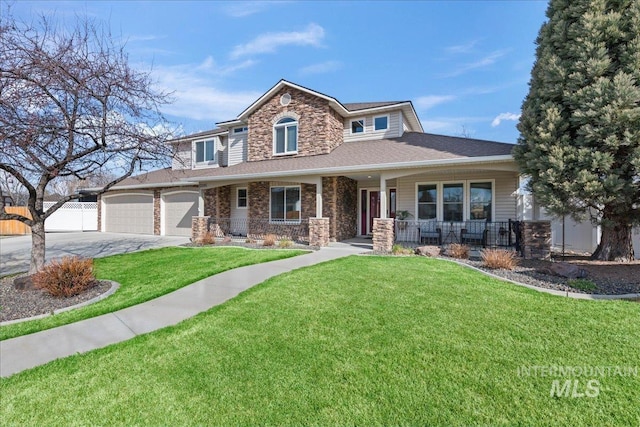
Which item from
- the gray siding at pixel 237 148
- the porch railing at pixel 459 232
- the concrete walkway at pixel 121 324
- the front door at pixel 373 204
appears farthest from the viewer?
the gray siding at pixel 237 148

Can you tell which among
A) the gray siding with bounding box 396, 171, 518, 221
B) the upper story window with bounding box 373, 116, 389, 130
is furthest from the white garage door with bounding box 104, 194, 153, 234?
the gray siding with bounding box 396, 171, 518, 221

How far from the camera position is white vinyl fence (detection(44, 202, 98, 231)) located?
21.4 metres

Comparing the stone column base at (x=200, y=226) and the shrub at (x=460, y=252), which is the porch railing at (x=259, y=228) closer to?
the stone column base at (x=200, y=226)

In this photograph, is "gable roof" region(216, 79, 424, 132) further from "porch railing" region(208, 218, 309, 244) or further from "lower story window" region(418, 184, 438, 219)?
"porch railing" region(208, 218, 309, 244)

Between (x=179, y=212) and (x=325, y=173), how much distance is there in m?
10.0

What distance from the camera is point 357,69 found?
1658 centimetres

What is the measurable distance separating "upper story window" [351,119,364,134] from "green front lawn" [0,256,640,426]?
11.2 meters

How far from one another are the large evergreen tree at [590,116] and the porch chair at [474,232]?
3414 millimetres

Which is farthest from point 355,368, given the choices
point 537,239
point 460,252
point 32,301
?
point 537,239

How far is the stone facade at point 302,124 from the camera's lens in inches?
548

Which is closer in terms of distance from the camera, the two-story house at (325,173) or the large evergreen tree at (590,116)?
the large evergreen tree at (590,116)

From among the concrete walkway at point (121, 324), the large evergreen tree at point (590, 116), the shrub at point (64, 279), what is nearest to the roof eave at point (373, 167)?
the large evergreen tree at point (590, 116)

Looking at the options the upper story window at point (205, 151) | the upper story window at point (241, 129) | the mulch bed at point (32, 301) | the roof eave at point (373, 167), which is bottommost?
the mulch bed at point (32, 301)

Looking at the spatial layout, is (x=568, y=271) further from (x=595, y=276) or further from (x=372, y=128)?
(x=372, y=128)
